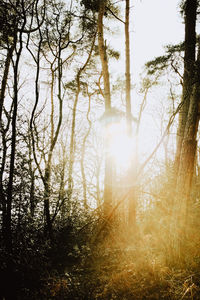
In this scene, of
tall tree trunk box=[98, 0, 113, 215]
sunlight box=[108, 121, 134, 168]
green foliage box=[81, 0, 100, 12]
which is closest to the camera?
tall tree trunk box=[98, 0, 113, 215]

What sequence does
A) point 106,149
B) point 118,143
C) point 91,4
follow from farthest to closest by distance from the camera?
1. point 118,143
2. point 106,149
3. point 91,4

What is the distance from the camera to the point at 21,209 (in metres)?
4.86

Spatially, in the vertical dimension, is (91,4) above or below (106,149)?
above

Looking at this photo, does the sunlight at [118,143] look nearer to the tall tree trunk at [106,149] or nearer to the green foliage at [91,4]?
the tall tree trunk at [106,149]

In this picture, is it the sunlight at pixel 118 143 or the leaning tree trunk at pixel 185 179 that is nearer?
the leaning tree trunk at pixel 185 179

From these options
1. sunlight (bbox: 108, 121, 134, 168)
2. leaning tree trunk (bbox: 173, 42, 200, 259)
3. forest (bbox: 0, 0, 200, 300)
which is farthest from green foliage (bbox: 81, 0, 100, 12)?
leaning tree trunk (bbox: 173, 42, 200, 259)

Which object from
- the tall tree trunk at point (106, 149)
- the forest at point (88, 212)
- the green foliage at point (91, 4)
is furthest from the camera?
the green foliage at point (91, 4)

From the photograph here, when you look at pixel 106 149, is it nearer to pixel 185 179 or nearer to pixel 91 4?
pixel 185 179

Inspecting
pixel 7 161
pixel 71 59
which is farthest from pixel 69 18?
pixel 7 161

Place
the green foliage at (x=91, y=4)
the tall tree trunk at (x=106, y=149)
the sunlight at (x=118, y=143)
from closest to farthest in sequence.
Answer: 1. the tall tree trunk at (x=106, y=149)
2. the green foliage at (x=91, y=4)
3. the sunlight at (x=118, y=143)

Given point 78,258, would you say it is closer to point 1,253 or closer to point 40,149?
point 1,253

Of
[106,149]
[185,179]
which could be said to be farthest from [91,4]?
[185,179]

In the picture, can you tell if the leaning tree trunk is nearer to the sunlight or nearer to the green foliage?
the sunlight

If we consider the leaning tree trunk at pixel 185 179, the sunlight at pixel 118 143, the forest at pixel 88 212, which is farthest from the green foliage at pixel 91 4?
the leaning tree trunk at pixel 185 179
